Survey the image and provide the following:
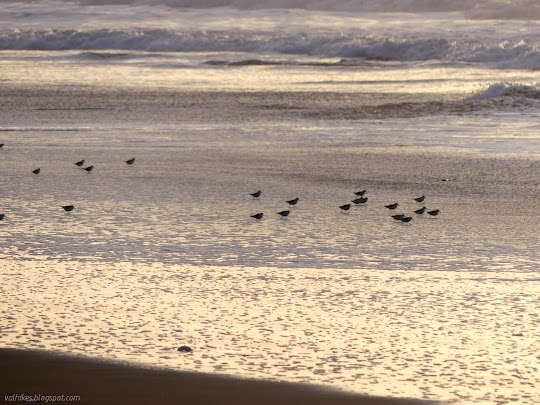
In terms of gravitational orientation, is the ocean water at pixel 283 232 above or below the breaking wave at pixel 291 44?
above

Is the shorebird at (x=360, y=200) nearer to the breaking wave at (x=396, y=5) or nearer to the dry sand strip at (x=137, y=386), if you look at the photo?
the dry sand strip at (x=137, y=386)

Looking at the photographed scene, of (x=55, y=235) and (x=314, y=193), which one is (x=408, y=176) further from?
(x=55, y=235)

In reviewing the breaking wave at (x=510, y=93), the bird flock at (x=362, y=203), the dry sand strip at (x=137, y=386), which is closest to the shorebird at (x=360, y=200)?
the bird flock at (x=362, y=203)

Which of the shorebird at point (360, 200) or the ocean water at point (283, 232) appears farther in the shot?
the shorebird at point (360, 200)

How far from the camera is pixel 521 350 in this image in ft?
14.9

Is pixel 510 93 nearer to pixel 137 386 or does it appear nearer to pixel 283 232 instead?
pixel 283 232

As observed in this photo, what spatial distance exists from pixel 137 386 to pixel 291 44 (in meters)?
32.3

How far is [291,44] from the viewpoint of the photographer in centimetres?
3556

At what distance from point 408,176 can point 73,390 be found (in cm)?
666

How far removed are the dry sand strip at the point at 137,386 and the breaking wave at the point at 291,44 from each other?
24523mm

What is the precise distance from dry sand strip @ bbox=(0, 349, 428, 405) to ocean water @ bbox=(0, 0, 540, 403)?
13 cm

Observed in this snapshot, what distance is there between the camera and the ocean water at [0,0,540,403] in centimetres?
457

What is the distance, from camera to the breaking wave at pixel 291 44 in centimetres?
2986

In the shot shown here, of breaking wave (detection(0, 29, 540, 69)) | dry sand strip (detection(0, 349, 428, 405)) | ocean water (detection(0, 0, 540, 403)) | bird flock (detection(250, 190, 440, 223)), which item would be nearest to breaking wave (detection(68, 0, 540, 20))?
breaking wave (detection(0, 29, 540, 69))
